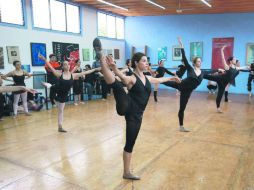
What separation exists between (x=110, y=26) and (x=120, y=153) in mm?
9449

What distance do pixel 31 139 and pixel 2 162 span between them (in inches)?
43.0

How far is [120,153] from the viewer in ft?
12.9

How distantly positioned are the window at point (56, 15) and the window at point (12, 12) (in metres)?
0.52

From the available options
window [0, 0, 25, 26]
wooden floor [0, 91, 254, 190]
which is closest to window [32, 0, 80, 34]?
window [0, 0, 25, 26]

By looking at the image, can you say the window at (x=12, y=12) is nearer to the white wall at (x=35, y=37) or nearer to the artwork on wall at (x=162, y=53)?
the white wall at (x=35, y=37)

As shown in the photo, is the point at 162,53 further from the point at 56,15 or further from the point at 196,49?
the point at 56,15

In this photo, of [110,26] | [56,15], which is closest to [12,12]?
[56,15]

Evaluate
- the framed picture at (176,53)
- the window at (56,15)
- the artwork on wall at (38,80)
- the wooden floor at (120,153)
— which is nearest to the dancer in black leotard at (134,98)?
the wooden floor at (120,153)

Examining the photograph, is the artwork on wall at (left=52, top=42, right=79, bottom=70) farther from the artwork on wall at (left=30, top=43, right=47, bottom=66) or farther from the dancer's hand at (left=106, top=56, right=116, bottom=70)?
the dancer's hand at (left=106, top=56, right=116, bottom=70)

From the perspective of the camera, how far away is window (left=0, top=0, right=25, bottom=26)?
739cm

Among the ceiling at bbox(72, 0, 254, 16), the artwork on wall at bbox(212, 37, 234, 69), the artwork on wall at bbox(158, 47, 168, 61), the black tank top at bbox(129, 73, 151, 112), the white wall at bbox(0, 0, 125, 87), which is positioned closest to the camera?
the black tank top at bbox(129, 73, 151, 112)

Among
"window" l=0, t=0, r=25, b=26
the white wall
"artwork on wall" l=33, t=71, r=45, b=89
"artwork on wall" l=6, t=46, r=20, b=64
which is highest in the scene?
"window" l=0, t=0, r=25, b=26

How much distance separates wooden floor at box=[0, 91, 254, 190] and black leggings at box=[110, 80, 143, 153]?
63 centimetres

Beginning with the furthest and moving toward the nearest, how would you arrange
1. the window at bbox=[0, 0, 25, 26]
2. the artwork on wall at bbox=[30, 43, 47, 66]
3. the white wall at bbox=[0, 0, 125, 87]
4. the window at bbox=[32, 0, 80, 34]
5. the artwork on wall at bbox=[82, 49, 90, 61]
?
the artwork on wall at bbox=[82, 49, 90, 61] → the window at bbox=[32, 0, 80, 34] → the artwork on wall at bbox=[30, 43, 47, 66] → the white wall at bbox=[0, 0, 125, 87] → the window at bbox=[0, 0, 25, 26]
